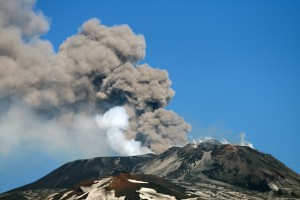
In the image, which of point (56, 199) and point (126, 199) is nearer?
point (126, 199)

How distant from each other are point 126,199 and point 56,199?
101ft

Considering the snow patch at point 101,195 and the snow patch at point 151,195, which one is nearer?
the snow patch at point 101,195

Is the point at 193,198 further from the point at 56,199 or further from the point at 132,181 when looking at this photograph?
the point at 56,199

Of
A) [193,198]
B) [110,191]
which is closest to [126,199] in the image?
[110,191]

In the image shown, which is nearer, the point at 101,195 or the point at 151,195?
the point at 151,195

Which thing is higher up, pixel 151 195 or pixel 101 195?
pixel 151 195

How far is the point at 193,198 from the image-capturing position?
7387 inches

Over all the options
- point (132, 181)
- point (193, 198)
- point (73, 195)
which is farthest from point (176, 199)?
point (73, 195)

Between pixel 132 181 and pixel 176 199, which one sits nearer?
pixel 176 199

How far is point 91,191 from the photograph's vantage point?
615 ft

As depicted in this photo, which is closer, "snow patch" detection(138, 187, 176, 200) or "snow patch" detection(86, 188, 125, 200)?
"snow patch" detection(86, 188, 125, 200)

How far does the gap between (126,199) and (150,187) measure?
16638 mm

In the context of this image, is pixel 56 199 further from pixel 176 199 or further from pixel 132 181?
pixel 176 199

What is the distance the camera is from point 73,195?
7682 inches
